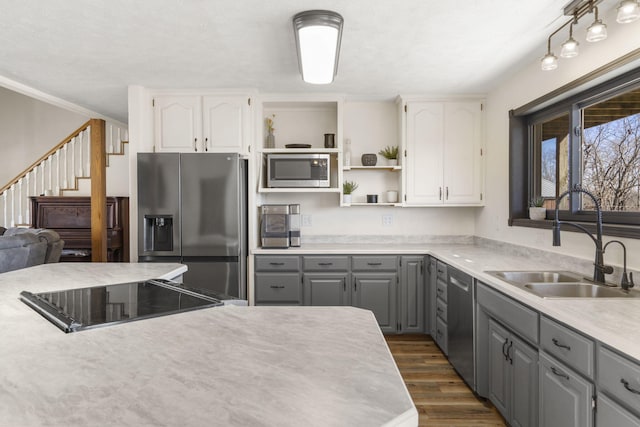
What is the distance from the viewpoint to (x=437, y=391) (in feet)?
8.60

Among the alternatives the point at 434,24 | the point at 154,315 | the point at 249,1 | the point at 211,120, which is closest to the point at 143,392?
the point at 154,315

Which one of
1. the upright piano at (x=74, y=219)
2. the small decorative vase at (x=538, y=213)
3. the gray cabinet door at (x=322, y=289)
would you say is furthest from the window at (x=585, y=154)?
the upright piano at (x=74, y=219)

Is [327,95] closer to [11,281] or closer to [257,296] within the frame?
[257,296]

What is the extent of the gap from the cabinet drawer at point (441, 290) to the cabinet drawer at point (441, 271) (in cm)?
3

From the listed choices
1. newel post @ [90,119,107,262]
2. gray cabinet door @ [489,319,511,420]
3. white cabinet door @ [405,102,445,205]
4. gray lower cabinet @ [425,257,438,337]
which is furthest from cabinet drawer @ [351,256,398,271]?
newel post @ [90,119,107,262]

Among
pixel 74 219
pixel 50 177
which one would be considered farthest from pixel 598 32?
pixel 50 177

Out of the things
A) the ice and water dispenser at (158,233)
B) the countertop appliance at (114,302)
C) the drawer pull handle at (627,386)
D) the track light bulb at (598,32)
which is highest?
the track light bulb at (598,32)

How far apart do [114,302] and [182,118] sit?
2.52 meters

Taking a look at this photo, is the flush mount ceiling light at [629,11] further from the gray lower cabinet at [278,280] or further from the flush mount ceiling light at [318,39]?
the gray lower cabinet at [278,280]

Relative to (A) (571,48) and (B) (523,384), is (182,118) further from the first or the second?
(B) (523,384)

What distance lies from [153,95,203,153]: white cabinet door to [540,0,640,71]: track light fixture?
2.82 metres

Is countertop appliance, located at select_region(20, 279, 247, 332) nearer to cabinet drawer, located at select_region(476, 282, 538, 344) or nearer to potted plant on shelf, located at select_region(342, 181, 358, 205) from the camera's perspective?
cabinet drawer, located at select_region(476, 282, 538, 344)

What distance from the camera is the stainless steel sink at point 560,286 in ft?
6.33

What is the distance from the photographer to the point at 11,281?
190 cm
